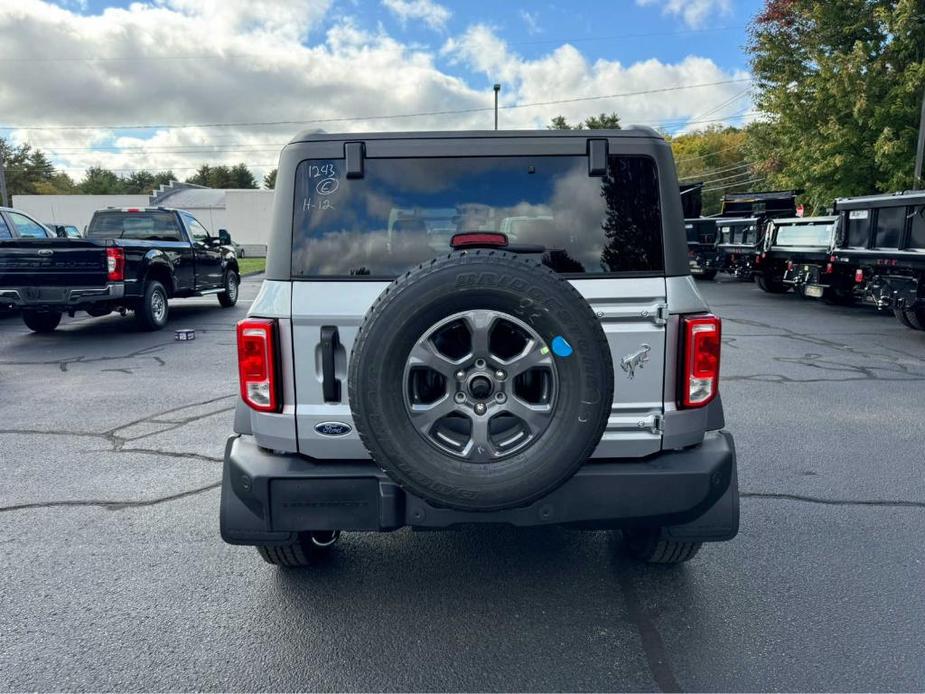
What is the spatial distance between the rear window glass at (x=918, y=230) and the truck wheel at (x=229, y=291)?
12.0 meters

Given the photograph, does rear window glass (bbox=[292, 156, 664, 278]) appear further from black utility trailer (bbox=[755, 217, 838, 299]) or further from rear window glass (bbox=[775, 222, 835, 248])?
rear window glass (bbox=[775, 222, 835, 248])

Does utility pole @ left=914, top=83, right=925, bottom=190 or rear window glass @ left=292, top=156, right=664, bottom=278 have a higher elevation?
utility pole @ left=914, top=83, right=925, bottom=190

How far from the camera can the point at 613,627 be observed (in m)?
2.84

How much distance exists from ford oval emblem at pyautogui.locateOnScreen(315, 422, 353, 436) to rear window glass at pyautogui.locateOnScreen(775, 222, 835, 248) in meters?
13.0

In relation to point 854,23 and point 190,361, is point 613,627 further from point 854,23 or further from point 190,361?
point 854,23

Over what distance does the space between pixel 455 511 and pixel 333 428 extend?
22.9 inches

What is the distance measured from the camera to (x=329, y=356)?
2646 mm

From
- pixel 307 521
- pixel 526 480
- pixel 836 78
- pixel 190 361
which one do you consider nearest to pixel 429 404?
pixel 526 480

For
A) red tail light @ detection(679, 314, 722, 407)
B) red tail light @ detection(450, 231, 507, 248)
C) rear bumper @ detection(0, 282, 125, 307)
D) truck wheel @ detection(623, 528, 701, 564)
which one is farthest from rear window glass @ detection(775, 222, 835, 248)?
rear bumper @ detection(0, 282, 125, 307)

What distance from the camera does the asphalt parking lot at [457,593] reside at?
8.43 ft

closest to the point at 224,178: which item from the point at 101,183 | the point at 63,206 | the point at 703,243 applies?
the point at 101,183

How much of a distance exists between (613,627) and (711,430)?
92 cm

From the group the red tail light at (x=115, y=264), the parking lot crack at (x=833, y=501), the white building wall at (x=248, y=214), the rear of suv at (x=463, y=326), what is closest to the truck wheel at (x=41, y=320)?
the red tail light at (x=115, y=264)

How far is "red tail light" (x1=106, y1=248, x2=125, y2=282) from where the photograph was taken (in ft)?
31.7
